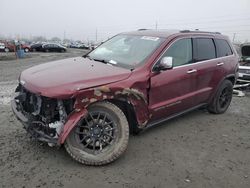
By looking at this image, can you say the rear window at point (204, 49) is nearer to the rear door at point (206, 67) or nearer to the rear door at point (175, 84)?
the rear door at point (206, 67)

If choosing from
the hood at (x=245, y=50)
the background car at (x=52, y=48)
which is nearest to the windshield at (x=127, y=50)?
the hood at (x=245, y=50)

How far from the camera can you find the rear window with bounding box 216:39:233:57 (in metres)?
6.05

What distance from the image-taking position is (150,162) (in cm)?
402

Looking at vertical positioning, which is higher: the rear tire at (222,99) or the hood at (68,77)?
the hood at (68,77)

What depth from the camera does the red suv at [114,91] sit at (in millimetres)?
3615

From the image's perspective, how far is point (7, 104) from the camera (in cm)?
658

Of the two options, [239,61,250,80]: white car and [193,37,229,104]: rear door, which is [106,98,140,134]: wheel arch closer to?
[193,37,229,104]: rear door

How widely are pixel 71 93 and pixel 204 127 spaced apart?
303 centimetres

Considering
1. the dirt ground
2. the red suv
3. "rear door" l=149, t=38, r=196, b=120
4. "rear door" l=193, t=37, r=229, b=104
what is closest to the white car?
"rear door" l=193, t=37, r=229, b=104

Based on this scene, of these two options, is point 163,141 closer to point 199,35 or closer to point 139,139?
point 139,139

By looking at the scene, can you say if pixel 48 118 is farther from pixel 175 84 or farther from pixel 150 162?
pixel 175 84

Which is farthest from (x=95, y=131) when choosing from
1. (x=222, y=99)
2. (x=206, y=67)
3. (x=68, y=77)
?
(x=222, y=99)

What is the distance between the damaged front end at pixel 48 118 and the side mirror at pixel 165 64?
150cm

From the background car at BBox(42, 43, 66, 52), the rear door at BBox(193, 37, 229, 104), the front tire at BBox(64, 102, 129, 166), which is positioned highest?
the rear door at BBox(193, 37, 229, 104)
